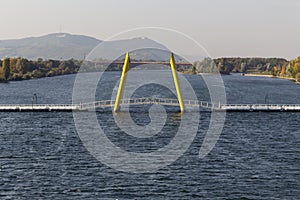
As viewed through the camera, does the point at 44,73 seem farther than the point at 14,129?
Yes

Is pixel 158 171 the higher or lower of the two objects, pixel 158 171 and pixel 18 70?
the lower

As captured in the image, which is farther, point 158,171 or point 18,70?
point 18,70

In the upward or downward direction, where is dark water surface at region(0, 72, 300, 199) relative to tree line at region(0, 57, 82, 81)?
downward

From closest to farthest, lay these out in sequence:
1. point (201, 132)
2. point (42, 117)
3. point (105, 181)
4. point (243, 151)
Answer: point (105, 181), point (243, 151), point (201, 132), point (42, 117)

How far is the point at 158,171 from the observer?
41781 millimetres

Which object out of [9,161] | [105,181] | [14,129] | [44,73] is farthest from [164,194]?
[44,73]

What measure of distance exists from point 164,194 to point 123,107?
4924cm

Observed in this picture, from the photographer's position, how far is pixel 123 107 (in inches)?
3324

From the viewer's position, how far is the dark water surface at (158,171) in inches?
1423

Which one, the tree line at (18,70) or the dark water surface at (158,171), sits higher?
the tree line at (18,70)

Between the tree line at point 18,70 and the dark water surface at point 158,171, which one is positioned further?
the tree line at point 18,70

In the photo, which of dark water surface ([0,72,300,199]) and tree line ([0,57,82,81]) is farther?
tree line ([0,57,82,81])

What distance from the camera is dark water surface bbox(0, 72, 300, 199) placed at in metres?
36.2

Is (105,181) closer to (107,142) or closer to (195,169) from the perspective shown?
(195,169)
